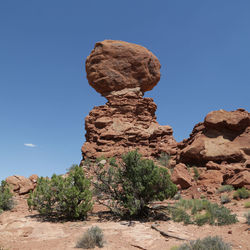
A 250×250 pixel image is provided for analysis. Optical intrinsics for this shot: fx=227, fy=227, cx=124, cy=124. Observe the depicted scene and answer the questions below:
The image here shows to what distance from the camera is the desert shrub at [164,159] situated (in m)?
21.1

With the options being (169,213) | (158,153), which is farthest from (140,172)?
(158,153)

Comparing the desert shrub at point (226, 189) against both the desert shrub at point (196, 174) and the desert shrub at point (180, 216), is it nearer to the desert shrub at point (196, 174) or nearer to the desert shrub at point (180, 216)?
the desert shrub at point (196, 174)

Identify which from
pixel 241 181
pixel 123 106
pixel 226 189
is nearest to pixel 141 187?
pixel 226 189

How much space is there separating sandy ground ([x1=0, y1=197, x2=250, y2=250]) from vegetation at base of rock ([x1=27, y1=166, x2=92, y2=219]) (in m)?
0.57

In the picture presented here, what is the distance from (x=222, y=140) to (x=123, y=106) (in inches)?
434

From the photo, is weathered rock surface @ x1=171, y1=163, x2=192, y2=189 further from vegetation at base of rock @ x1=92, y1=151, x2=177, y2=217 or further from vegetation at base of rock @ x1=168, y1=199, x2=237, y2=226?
vegetation at base of rock @ x1=92, y1=151, x2=177, y2=217

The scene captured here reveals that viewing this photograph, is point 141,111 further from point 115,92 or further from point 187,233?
point 187,233

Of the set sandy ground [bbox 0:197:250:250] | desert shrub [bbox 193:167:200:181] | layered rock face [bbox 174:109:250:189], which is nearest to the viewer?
sandy ground [bbox 0:197:250:250]

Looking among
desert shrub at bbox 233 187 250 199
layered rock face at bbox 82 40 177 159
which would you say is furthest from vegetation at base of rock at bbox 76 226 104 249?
layered rock face at bbox 82 40 177 159

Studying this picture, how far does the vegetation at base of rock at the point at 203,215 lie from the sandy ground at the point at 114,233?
286mm

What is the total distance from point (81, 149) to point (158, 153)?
8.06 meters

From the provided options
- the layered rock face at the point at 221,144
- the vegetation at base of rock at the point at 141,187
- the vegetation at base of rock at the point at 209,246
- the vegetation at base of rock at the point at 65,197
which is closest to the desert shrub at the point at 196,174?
the layered rock face at the point at 221,144

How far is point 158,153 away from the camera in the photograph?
76.8 feet

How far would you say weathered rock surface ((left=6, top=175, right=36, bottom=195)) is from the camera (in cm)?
1584
